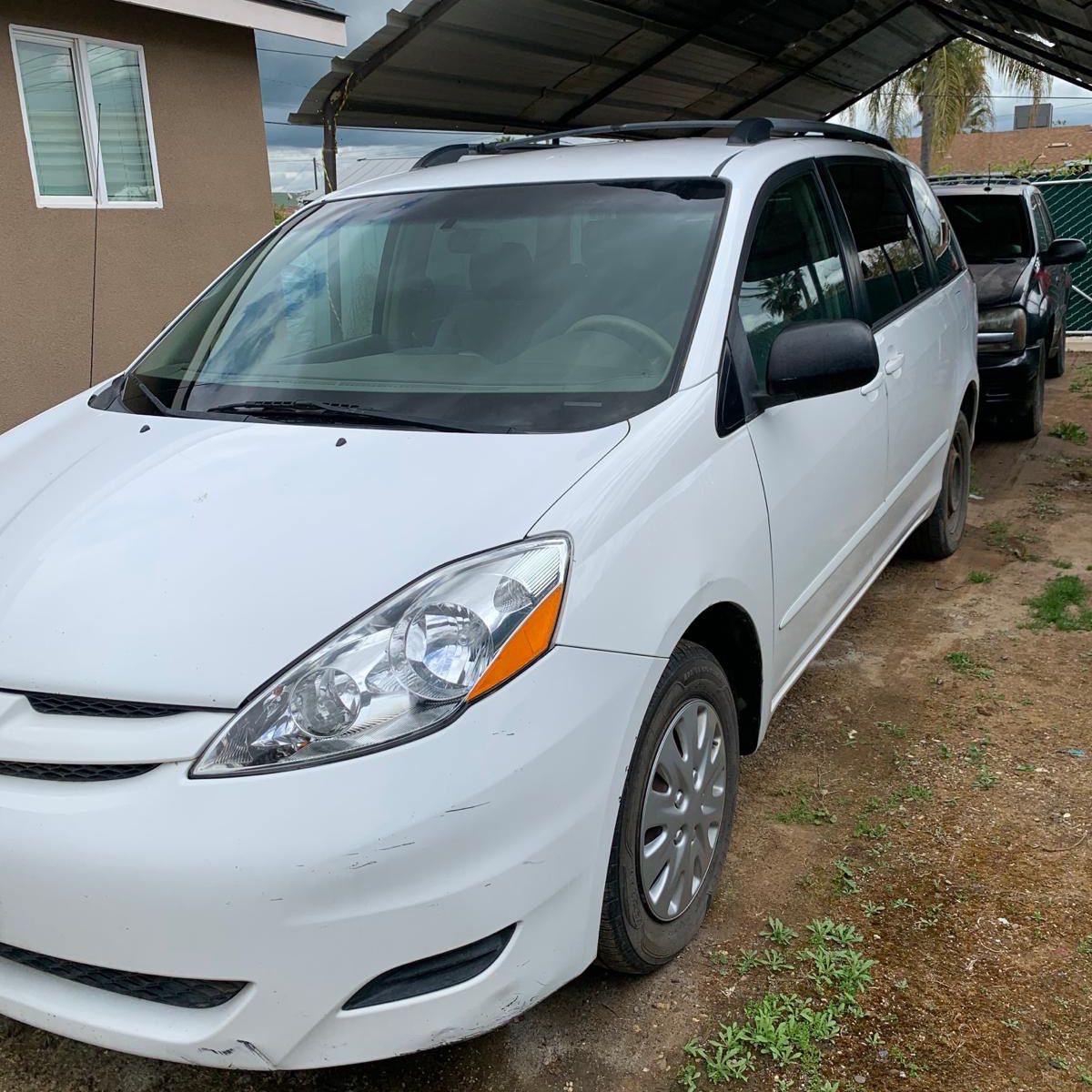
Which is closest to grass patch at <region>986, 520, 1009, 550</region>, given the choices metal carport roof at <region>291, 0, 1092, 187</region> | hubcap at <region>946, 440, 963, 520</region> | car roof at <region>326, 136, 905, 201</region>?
hubcap at <region>946, 440, 963, 520</region>

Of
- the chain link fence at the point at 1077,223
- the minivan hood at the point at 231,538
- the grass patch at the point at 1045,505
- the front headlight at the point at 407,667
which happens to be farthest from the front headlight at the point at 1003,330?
the chain link fence at the point at 1077,223

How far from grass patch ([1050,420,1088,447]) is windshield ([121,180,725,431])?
601 centimetres

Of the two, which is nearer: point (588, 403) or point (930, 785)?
point (588, 403)

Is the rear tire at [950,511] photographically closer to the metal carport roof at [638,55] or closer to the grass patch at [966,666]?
the grass patch at [966,666]

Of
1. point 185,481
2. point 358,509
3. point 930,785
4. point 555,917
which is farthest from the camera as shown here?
point 930,785

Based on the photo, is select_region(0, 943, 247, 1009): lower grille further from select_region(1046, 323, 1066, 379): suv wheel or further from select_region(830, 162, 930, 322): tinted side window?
select_region(1046, 323, 1066, 379): suv wheel

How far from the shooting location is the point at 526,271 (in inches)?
117

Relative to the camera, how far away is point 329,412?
8.48 ft

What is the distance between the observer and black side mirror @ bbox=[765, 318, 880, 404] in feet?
8.92

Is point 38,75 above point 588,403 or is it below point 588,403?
above

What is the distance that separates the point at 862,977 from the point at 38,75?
769cm

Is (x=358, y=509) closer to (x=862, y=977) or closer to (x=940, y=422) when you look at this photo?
(x=862, y=977)

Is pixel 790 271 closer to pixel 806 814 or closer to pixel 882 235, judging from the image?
pixel 882 235

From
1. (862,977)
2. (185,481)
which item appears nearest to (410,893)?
(185,481)
